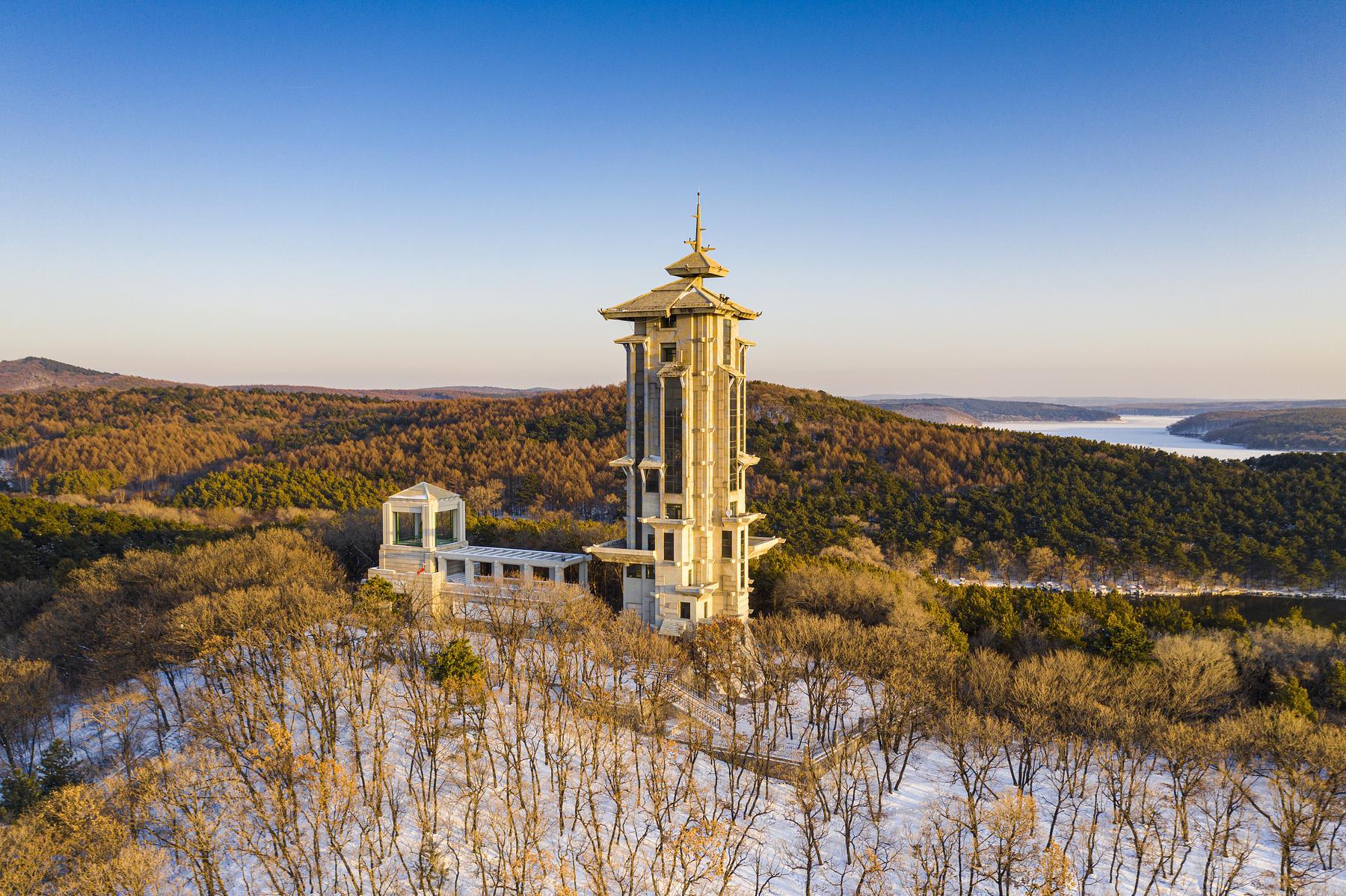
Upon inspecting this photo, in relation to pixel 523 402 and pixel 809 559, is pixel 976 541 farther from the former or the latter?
pixel 523 402

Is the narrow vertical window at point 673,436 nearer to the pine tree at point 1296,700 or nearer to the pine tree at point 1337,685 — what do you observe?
the pine tree at point 1296,700

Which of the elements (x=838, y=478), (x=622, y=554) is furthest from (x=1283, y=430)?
(x=622, y=554)

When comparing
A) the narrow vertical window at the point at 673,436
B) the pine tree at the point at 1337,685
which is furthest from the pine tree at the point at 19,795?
the pine tree at the point at 1337,685

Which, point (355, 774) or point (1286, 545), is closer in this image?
point (355, 774)

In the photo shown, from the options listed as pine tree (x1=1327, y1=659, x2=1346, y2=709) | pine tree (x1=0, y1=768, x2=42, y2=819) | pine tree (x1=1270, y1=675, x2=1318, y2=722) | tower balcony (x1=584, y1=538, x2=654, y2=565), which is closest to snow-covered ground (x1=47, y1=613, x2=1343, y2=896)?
pine tree (x1=0, y1=768, x2=42, y2=819)

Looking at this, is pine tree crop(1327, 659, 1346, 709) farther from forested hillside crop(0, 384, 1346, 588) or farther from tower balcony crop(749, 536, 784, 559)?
forested hillside crop(0, 384, 1346, 588)

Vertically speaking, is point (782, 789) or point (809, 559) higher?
point (809, 559)

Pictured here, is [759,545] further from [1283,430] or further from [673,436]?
[1283,430]

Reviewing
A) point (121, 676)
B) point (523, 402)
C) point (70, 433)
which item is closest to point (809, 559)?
point (121, 676)
